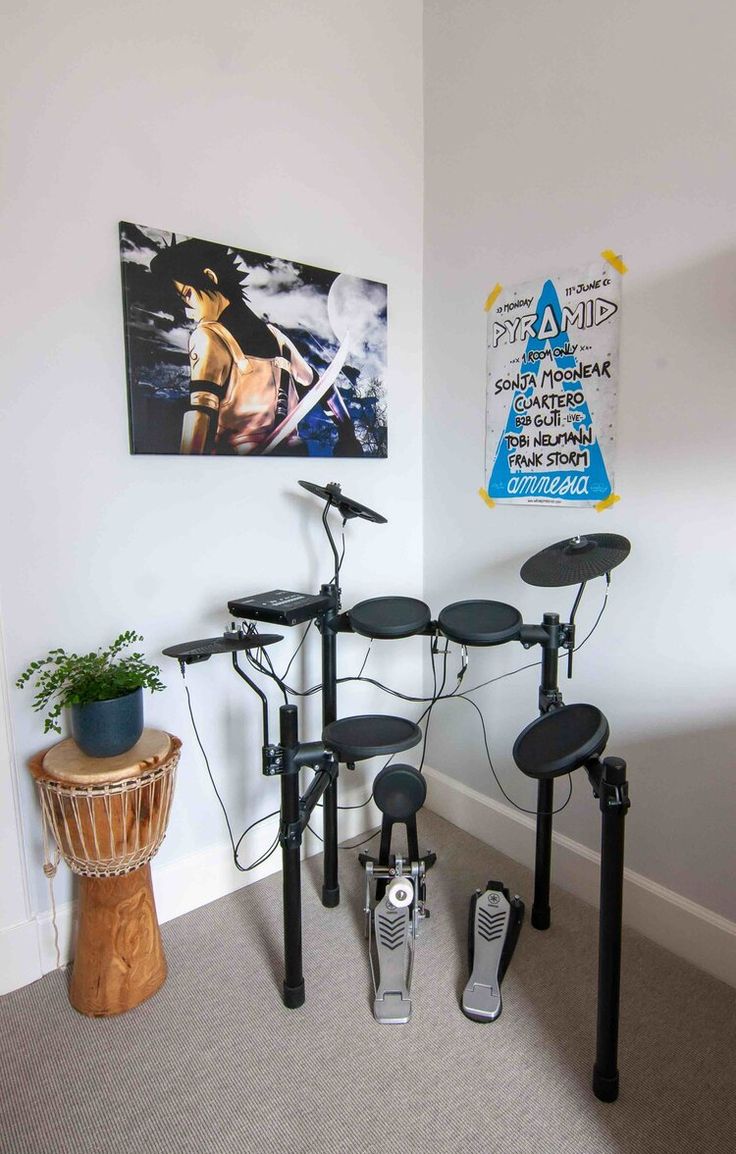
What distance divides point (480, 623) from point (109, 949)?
130cm

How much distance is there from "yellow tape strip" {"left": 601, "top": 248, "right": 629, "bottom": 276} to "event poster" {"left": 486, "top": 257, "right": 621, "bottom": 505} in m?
0.01

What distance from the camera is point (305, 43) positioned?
2115 mm

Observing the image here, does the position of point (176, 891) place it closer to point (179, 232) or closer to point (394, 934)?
point (394, 934)

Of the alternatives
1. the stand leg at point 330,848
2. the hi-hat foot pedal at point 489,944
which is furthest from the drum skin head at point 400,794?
the hi-hat foot pedal at point 489,944

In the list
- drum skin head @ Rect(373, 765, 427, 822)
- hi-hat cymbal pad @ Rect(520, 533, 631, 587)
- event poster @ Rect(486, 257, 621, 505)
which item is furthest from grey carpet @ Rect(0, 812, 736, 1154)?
event poster @ Rect(486, 257, 621, 505)

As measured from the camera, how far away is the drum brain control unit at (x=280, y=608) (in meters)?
1.68

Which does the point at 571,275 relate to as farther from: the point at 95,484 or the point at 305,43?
the point at 95,484

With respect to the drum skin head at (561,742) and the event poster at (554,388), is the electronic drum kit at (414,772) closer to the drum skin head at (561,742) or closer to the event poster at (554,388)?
the drum skin head at (561,742)

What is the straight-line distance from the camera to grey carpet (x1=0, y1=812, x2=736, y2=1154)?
4.46ft

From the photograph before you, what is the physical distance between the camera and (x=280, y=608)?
1707 millimetres

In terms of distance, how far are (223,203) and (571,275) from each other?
1.08 meters

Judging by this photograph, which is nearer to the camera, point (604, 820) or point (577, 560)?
point (604, 820)

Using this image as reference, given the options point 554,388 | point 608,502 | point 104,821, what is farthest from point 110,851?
point 554,388

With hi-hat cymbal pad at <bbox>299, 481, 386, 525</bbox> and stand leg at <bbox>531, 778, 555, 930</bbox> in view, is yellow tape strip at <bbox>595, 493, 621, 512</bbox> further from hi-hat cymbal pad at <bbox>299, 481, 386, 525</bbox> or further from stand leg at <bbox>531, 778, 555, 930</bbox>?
stand leg at <bbox>531, 778, 555, 930</bbox>
